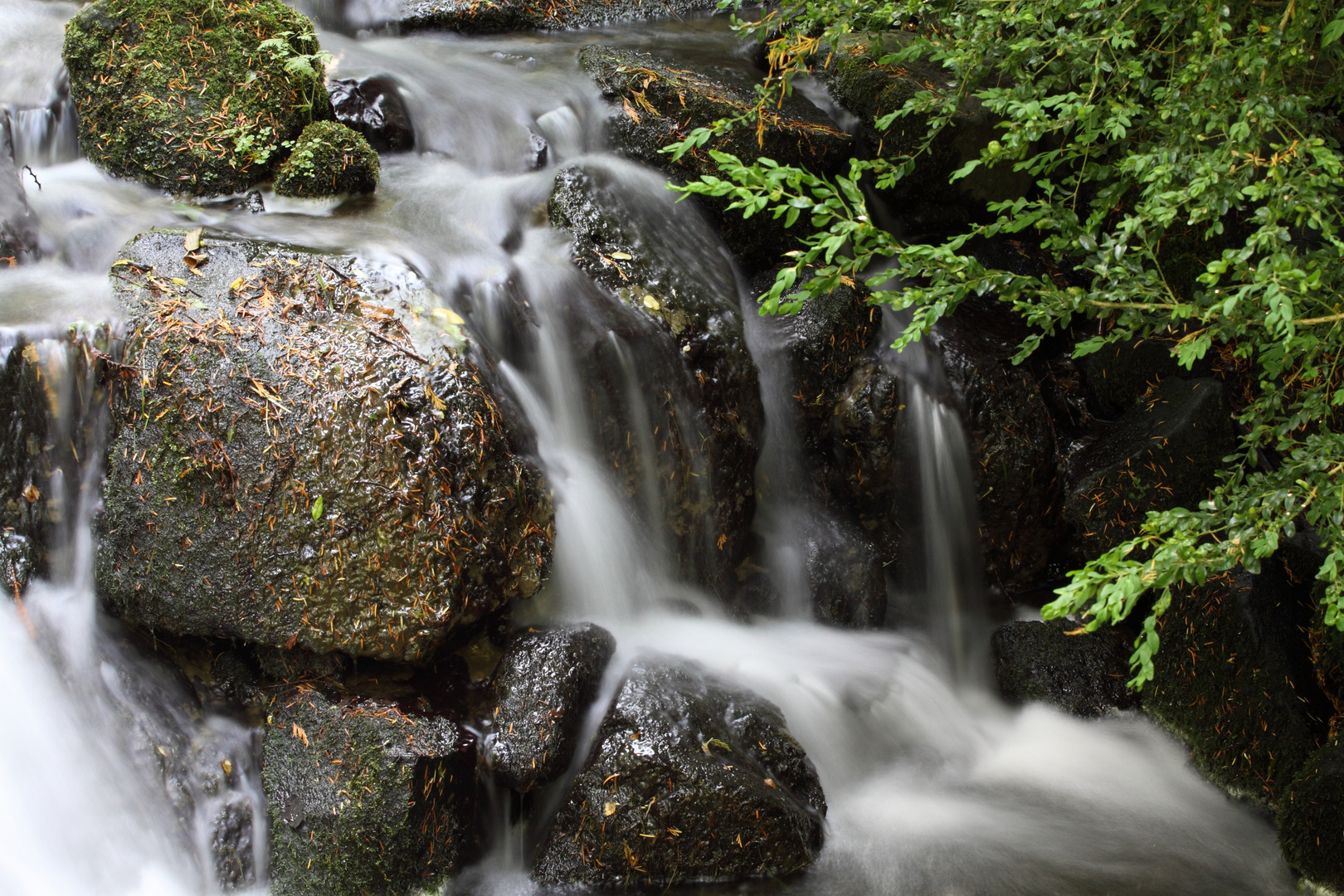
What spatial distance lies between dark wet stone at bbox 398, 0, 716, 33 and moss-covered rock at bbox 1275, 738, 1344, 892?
747 cm

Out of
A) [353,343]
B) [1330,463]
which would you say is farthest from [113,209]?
[1330,463]

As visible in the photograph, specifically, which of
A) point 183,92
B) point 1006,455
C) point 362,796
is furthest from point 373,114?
point 1006,455

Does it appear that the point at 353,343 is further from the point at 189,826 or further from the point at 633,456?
the point at 189,826

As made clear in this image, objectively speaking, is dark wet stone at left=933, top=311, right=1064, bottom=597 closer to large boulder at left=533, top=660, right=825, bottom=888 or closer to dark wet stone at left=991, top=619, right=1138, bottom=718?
dark wet stone at left=991, top=619, right=1138, bottom=718

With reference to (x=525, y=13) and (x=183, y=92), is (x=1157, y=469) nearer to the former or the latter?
(x=183, y=92)

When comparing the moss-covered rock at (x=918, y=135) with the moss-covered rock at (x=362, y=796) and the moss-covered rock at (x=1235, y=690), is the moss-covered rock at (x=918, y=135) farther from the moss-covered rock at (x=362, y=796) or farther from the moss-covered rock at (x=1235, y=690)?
the moss-covered rock at (x=362, y=796)

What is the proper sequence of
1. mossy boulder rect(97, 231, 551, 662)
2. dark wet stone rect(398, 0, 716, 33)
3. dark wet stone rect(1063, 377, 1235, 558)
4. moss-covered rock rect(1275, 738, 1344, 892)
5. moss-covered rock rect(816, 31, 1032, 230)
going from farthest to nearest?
dark wet stone rect(398, 0, 716, 33), moss-covered rock rect(816, 31, 1032, 230), dark wet stone rect(1063, 377, 1235, 558), moss-covered rock rect(1275, 738, 1344, 892), mossy boulder rect(97, 231, 551, 662)

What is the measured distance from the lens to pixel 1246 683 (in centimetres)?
474

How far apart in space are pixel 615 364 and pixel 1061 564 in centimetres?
336

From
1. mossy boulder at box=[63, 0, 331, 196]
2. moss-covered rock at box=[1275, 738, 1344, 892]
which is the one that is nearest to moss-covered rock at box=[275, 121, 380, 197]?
mossy boulder at box=[63, 0, 331, 196]

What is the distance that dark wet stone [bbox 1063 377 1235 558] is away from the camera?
5395 millimetres

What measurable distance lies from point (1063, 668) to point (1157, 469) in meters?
1.30

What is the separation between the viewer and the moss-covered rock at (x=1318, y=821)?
400 centimetres

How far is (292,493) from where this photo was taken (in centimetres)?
369
